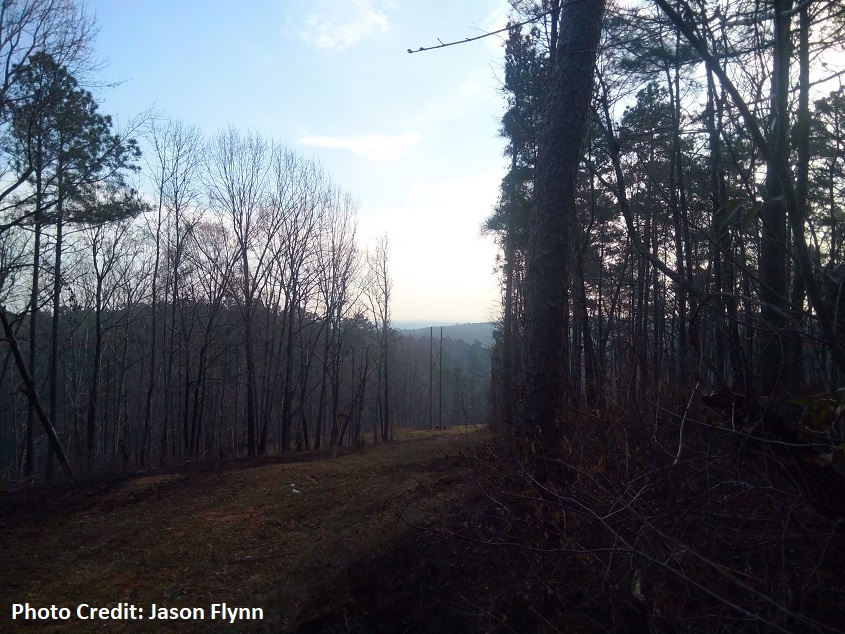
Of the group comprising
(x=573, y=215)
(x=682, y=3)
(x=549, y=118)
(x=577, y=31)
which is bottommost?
(x=573, y=215)

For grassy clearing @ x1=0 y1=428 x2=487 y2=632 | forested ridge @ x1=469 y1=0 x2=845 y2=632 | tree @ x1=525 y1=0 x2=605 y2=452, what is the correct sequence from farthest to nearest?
grassy clearing @ x1=0 y1=428 x2=487 y2=632 → tree @ x1=525 y1=0 x2=605 y2=452 → forested ridge @ x1=469 y1=0 x2=845 y2=632

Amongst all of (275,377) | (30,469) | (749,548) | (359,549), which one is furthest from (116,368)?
(749,548)

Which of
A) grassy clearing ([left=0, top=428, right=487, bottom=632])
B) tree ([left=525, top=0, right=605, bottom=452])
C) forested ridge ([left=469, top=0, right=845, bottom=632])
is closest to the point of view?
forested ridge ([left=469, top=0, right=845, bottom=632])

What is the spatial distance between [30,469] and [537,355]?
19.5 metres

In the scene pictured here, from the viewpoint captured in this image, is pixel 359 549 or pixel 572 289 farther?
pixel 572 289

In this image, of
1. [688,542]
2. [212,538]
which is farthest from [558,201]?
[212,538]

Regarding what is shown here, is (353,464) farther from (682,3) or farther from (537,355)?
(682,3)

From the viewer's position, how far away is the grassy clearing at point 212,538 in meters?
5.84

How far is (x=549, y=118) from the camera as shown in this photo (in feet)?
18.3

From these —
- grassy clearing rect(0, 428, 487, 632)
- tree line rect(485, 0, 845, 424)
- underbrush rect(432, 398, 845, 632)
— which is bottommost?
grassy clearing rect(0, 428, 487, 632)

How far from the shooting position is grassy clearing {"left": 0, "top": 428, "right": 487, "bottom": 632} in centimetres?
584

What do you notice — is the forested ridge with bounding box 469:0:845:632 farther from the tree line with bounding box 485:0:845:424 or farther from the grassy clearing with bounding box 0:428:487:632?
the grassy clearing with bounding box 0:428:487:632

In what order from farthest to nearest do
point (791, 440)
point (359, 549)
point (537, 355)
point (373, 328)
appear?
point (373, 328)
point (359, 549)
point (537, 355)
point (791, 440)

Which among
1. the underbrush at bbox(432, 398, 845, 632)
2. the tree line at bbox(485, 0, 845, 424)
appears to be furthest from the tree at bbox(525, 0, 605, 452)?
the underbrush at bbox(432, 398, 845, 632)
